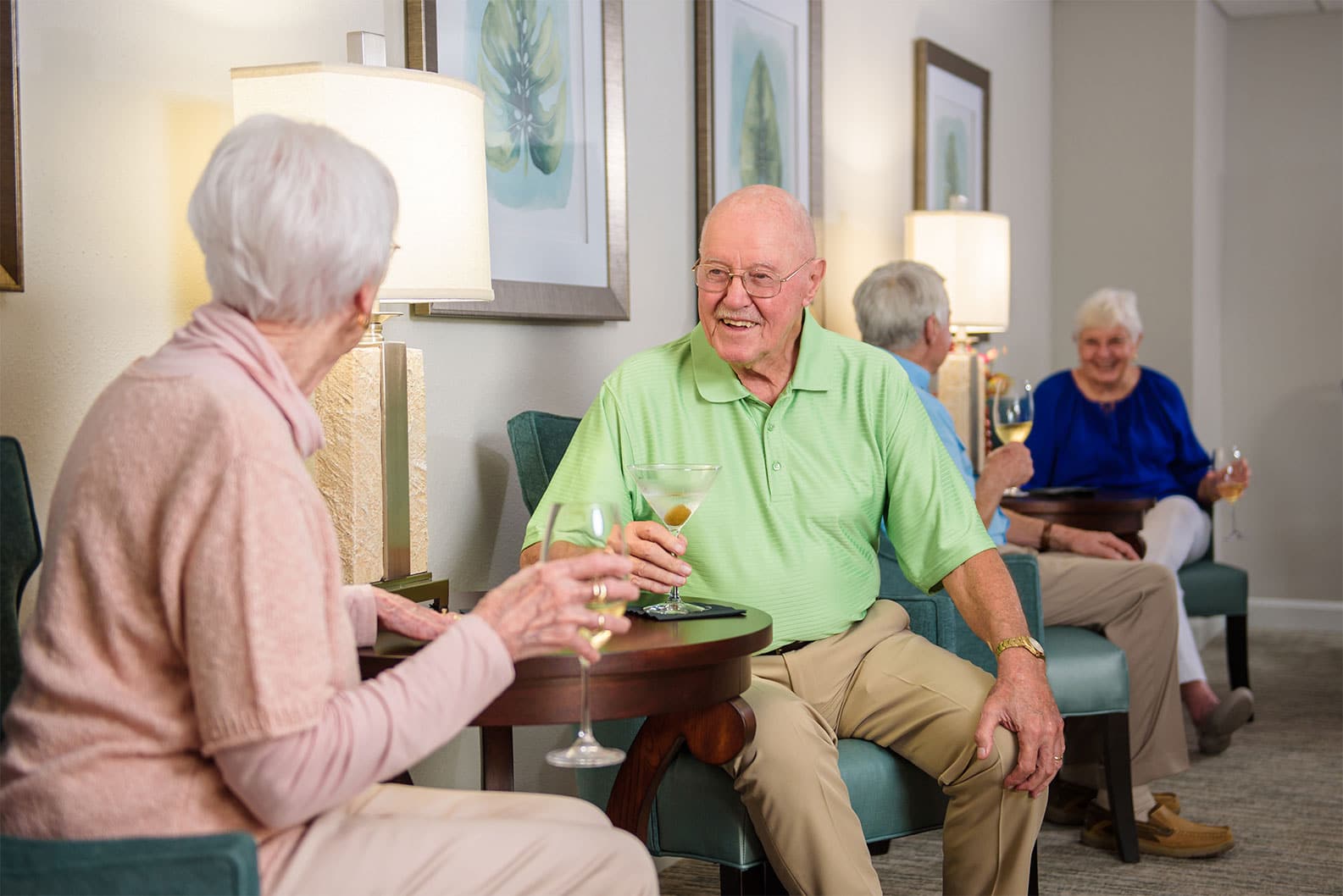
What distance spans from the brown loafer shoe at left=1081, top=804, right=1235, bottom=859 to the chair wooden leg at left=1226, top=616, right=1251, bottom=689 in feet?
4.83

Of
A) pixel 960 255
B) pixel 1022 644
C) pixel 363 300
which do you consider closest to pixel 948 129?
pixel 960 255

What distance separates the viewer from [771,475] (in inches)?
88.7

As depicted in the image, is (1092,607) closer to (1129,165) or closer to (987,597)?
(987,597)

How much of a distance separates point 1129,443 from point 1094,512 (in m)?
0.90

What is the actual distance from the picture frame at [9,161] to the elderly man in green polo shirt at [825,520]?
2.74 feet

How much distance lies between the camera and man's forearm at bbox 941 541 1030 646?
2.17 metres

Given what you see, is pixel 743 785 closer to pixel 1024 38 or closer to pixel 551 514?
pixel 551 514

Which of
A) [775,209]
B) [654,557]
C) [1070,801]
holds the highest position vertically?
[775,209]

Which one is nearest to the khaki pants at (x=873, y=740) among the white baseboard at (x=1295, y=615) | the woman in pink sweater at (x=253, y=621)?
the woman in pink sweater at (x=253, y=621)

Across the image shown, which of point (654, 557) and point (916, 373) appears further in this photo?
point (916, 373)

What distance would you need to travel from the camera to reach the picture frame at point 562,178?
2.44 metres

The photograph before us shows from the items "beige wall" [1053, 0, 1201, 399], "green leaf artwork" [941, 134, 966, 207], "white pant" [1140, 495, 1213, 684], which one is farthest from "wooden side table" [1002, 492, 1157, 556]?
"beige wall" [1053, 0, 1201, 399]

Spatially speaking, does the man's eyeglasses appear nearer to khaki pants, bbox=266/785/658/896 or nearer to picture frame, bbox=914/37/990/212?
khaki pants, bbox=266/785/658/896

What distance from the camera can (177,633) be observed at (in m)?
1.15
